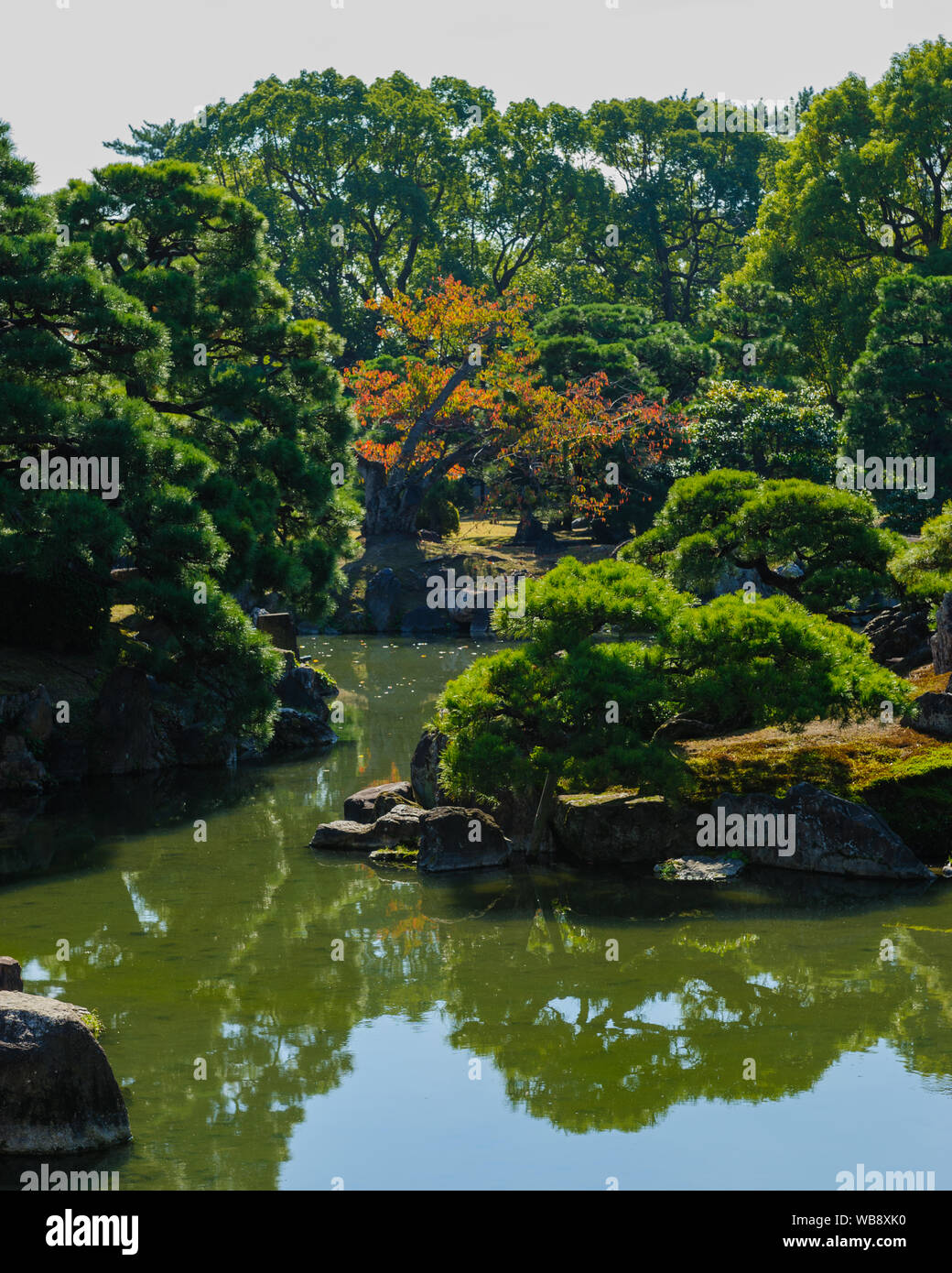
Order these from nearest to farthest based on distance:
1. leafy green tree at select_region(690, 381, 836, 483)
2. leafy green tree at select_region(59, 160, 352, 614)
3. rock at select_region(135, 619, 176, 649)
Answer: rock at select_region(135, 619, 176, 649) < leafy green tree at select_region(59, 160, 352, 614) < leafy green tree at select_region(690, 381, 836, 483)

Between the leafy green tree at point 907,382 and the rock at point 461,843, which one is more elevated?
the leafy green tree at point 907,382

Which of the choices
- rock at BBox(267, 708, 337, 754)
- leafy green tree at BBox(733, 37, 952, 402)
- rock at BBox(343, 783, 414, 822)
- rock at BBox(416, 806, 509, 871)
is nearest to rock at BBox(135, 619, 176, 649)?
rock at BBox(267, 708, 337, 754)

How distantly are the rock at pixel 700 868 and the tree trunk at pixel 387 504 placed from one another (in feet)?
87.5

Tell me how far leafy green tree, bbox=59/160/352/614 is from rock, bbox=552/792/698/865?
8235mm

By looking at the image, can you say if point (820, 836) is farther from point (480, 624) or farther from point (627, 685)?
point (480, 624)

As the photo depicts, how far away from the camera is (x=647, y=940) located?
12.0 meters

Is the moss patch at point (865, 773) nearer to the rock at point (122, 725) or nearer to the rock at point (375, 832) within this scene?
the rock at point (375, 832)

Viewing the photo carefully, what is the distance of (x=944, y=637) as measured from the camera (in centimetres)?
1641

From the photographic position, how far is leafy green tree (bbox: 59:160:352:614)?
21.8 metres

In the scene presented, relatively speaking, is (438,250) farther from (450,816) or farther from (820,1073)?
(820,1073)

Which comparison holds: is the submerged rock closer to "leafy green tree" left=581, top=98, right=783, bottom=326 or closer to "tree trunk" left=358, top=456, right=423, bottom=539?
"tree trunk" left=358, top=456, right=423, bottom=539

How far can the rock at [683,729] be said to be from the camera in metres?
14.9

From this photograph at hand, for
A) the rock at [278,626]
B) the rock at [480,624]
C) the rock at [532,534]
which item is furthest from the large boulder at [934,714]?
the rock at [532,534]

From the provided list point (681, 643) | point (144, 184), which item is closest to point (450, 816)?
point (681, 643)
